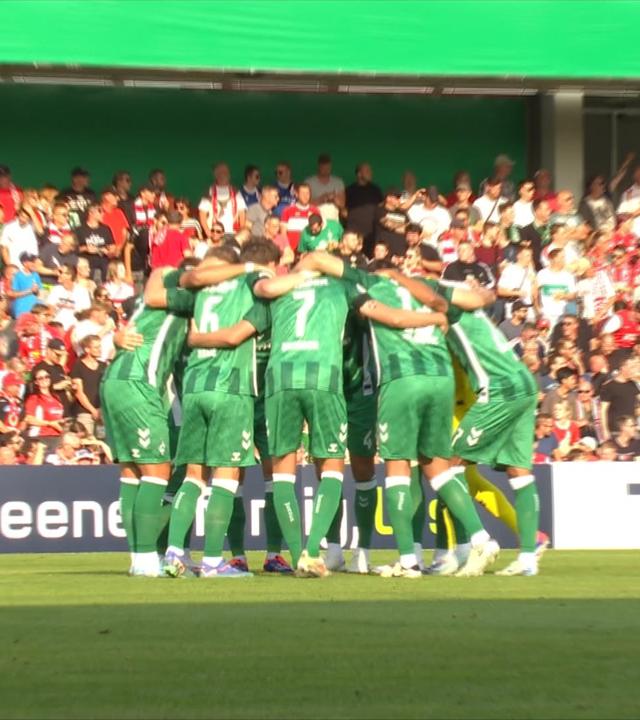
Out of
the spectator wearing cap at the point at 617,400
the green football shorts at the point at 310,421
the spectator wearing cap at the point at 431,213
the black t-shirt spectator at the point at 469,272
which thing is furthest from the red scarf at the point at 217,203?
the green football shorts at the point at 310,421

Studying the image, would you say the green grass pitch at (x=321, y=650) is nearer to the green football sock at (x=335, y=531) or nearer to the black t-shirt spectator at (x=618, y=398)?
the green football sock at (x=335, y=531)

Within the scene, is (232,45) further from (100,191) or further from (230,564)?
(230,564)

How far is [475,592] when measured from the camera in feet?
34.0

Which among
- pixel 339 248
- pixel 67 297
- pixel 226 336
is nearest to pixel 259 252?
pixel 226 336

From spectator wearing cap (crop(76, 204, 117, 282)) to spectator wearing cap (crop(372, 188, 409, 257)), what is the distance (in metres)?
3.09

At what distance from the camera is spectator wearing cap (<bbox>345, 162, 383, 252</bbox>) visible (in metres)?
21.1

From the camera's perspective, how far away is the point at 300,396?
1149cm

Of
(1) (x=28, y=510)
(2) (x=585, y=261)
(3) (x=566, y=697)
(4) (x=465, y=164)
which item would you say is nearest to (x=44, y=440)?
(1) (x=28, y=510)

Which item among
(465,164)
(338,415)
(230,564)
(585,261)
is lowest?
(230,564)

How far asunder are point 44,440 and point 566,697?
11.7 m

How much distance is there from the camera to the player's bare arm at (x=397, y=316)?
11.6m

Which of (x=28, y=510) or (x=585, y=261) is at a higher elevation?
(x=585, y=261)

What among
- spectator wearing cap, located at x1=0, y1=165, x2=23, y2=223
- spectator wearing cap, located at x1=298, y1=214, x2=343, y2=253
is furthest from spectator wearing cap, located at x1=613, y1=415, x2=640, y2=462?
spectator wearing cap, located at x1=0, y1=165, x2=23, y2=223

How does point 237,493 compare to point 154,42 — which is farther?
point 154,42
